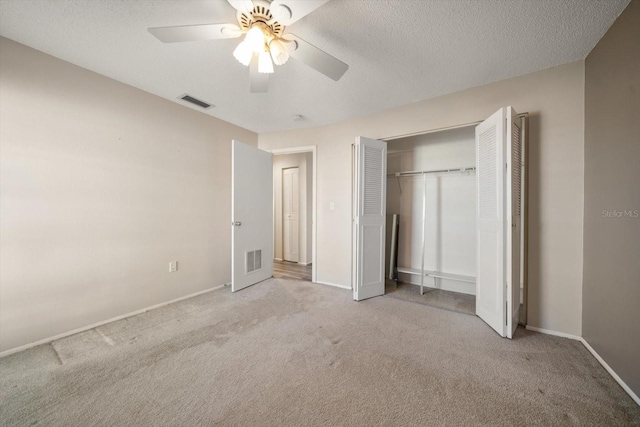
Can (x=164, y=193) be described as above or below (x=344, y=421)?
above

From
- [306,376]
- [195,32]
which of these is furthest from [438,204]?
[195,32]

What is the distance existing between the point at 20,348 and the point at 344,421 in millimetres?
2534

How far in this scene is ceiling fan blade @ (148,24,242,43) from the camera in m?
1.36

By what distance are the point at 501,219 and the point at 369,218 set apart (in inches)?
52.6

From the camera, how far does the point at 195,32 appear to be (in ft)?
4.62

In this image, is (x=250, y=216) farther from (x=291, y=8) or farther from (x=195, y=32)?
(x=291, y=8)

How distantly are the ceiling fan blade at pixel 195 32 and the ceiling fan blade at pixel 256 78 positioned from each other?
266mm

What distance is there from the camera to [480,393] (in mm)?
1446

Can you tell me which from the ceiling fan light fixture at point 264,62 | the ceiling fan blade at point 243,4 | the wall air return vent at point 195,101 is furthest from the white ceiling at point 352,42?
the ceiling fan light fixture at point 264,62

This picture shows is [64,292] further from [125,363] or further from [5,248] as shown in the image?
[125,363]

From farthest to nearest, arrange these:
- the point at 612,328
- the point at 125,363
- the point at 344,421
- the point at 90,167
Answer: the point at 90,167 < the point at 125,363 < the point at 612,328 < the point at 344,421

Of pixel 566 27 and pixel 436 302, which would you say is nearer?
pixel 566 27

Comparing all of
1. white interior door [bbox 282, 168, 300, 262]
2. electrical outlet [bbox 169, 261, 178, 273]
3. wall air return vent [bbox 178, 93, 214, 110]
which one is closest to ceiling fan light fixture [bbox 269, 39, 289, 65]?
wall air return vent [bbox 178, 93, 214, 110]

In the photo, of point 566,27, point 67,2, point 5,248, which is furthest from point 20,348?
point 566,27
